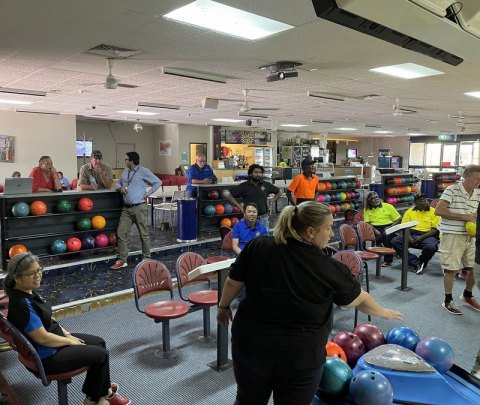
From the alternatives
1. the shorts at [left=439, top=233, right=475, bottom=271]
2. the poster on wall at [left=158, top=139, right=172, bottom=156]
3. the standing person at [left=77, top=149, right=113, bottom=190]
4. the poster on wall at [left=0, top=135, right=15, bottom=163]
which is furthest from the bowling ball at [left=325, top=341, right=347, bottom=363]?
the poster on wall at [left=158, top=139, right=172, bottom=156]

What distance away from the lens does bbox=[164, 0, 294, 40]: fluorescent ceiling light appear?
2.63 metres

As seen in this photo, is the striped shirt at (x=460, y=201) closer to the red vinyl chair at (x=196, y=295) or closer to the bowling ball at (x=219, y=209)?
the red vinyl chair at (x=196, y=295)

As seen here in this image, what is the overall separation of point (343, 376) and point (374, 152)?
1775 centimetres

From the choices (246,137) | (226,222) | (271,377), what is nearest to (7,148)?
(226,222)

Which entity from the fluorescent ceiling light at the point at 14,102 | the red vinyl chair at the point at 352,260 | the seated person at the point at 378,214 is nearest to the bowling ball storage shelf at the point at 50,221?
the red vinyl chair at the point at 352,260

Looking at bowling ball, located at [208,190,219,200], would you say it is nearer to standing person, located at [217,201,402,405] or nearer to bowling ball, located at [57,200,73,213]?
bowling ball, located at [57,200,73,213]

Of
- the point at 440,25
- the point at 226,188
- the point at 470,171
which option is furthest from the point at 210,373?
the point at 226,188

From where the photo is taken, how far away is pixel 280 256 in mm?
1408

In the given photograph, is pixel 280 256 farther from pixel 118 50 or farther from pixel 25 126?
pixel 25 126

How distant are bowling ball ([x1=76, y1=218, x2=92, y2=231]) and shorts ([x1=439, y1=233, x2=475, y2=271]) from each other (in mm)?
3621

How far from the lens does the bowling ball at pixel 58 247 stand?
4.50 m

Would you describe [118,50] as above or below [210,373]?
above

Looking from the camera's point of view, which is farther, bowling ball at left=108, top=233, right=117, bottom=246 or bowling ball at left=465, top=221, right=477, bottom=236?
bowling ball at left=108, top=233, right=117, bottom=246

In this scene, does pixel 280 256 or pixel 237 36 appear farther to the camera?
pixel 237 36
